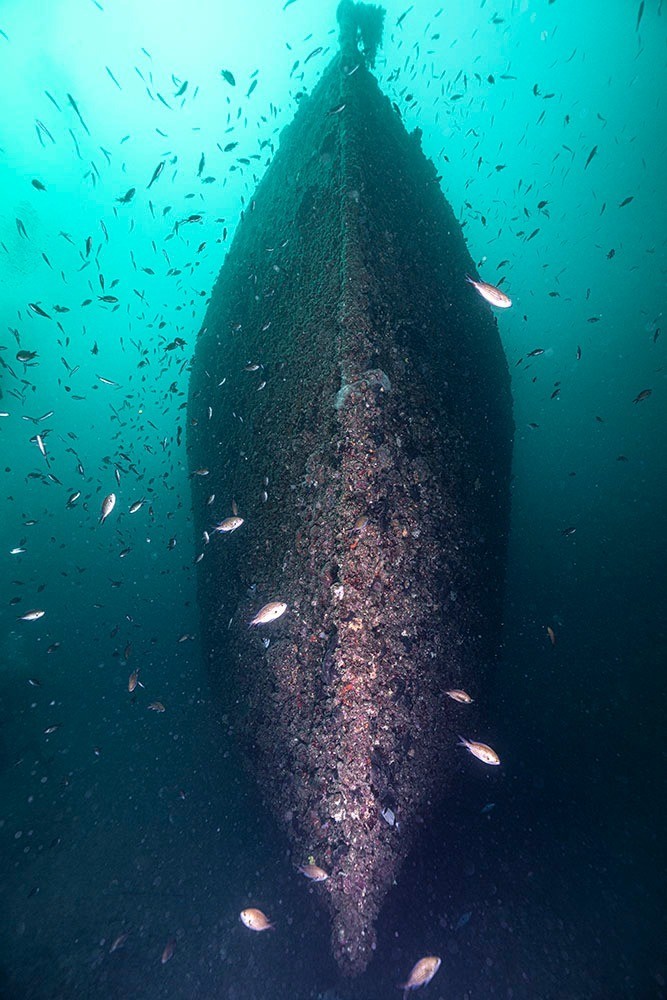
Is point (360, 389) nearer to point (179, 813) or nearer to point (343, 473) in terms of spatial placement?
point (343, 473)

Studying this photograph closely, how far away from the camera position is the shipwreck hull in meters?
3.52

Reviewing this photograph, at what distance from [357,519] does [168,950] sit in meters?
5.04

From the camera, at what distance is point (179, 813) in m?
5.40

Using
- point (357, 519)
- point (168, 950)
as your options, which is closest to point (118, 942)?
point (168, 950)

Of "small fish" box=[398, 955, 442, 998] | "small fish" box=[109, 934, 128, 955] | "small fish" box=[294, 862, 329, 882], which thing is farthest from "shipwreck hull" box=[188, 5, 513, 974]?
"small fish" box=[109, 934, 128, 955]

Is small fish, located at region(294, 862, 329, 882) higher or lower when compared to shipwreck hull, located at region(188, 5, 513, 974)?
lower

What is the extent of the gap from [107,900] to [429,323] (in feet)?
26.9

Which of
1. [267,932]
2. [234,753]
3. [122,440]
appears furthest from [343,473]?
[122,440]

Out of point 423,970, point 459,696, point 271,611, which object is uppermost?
point 271,611

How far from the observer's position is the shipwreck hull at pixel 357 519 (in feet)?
11.6

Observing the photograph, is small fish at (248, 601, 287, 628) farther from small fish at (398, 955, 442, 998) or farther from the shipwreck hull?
small fish at (398, 955, 442, 998)

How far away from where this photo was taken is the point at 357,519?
12.0ft

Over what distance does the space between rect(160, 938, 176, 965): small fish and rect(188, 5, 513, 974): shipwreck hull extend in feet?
6.27

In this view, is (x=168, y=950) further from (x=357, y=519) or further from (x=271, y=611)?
(x=357, y=519)
